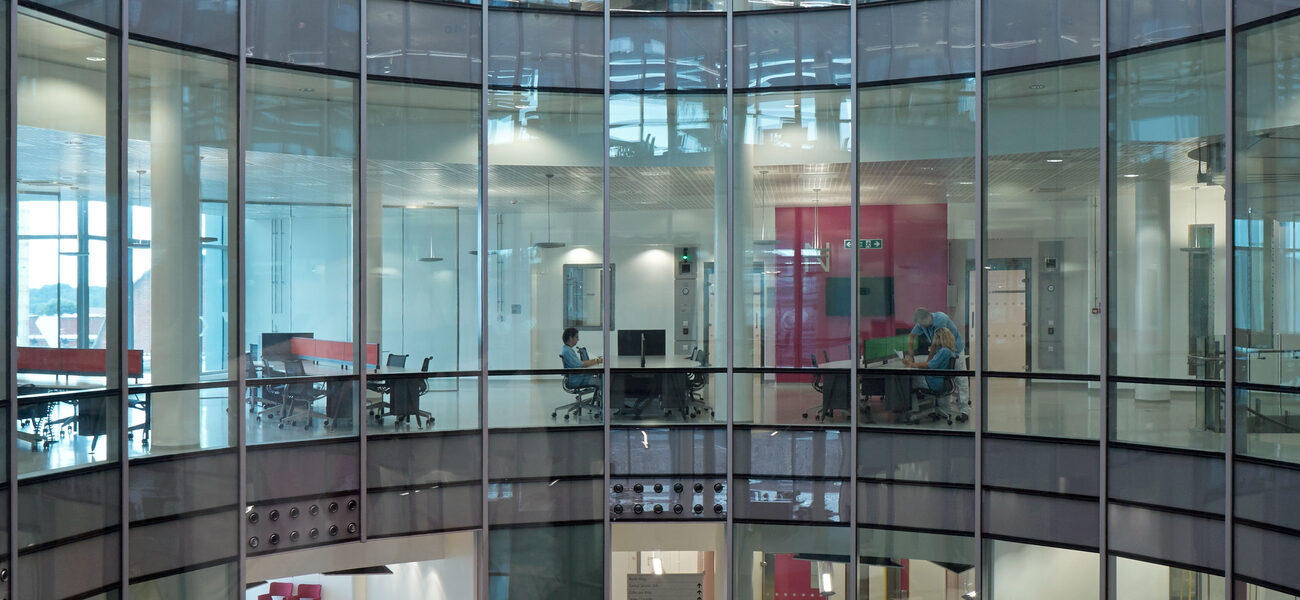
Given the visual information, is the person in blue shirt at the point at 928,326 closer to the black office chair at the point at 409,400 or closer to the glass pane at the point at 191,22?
the black office chair at the point at 409,400

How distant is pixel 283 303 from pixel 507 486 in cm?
316

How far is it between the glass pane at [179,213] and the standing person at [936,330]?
7298mm

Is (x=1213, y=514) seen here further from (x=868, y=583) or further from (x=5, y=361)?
(x=5, y=361)

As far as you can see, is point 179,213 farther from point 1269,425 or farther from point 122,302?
point 1269,425

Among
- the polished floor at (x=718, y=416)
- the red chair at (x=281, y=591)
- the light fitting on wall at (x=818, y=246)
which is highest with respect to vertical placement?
the light fitting on wall at (x=818, y=246)

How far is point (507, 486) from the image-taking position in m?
10.2

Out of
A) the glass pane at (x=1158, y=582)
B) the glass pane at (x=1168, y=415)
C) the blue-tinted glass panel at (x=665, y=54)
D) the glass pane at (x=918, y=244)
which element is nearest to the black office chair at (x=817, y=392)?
the glass pane at (x=918, y=244)

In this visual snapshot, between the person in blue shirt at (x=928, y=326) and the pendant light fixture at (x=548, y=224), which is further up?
the pendant light fixture at (x=548, y=224)

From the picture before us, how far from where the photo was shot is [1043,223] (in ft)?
31.5

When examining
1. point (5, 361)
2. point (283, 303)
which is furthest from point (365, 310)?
point (5, 361)

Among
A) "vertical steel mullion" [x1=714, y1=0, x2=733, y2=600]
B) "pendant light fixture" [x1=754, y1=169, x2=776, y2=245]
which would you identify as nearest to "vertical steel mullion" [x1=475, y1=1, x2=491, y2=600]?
"vertical steel mullion" [x1=714, y1=0, x2=733, y2=600]

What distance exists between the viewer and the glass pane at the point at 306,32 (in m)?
9.20

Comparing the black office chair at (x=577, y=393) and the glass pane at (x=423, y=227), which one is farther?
the black office chair at (x=577, y=393)

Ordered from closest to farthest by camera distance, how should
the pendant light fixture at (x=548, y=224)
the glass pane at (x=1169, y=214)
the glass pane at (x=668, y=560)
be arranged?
the glass pane at (x=1169, y=214) < the pendant light fixture at (x=548, y=224) < the glass pane at (x=668, y=560)
